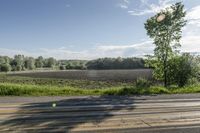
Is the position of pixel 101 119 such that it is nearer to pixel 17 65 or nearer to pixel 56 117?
pixel 56 117

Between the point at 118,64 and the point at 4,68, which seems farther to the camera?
the point at 118,64

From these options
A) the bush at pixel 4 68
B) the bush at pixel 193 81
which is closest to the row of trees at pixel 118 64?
the bush at pixel 4 68

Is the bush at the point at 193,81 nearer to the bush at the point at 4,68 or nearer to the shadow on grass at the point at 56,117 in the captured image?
the shadow on grass at the point at 56,117

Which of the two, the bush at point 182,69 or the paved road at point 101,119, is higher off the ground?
the bush at point 182,69

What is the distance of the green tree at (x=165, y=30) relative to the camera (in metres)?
22.5

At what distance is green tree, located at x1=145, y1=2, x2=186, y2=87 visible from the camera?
22531 millimetres

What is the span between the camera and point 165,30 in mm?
22844

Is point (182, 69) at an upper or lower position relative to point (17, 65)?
lower

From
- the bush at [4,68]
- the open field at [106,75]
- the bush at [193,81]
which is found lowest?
the open field at [106,75]

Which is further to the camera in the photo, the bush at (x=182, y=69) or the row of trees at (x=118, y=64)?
the row of trees at (x=118, y=64)

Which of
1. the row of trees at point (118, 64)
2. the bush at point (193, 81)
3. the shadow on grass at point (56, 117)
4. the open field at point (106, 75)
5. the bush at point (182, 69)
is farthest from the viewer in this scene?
the row of trees at point (118, 64)

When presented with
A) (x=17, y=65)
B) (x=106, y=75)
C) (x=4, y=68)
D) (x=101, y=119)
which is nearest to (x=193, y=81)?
(x=101, y=119)

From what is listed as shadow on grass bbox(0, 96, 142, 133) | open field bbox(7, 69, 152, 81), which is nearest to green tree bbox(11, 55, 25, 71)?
open field bbox(7, 69, 152, 81)

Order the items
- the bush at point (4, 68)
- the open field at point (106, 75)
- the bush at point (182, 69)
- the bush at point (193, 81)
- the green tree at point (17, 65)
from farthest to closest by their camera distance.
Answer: the green tree at point (17, 65) → the bush at point (4, 68) → the open field at point (106, 75) → the bush at point (193, 81) → the bush at point (182, 69)
